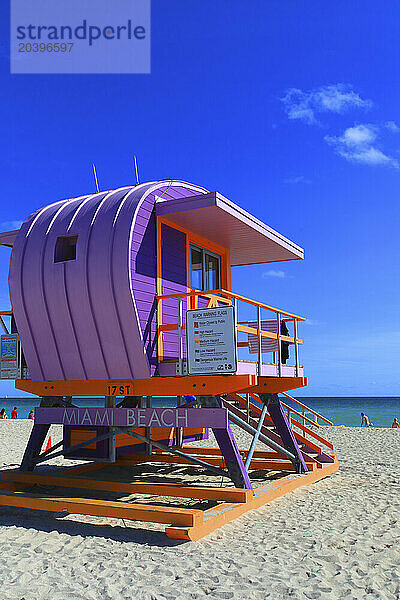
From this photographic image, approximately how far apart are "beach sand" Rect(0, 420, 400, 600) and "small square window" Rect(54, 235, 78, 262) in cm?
443

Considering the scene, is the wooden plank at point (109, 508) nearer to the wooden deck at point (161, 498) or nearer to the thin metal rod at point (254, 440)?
the wooden deck at point (161, 498)

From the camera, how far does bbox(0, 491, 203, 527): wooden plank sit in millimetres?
8188

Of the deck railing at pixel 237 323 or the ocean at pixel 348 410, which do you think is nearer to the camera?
the deck railing at pixel 237 323

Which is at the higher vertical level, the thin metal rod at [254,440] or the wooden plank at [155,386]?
the wooden plank at [155,386]

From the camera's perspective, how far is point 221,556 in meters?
7.25

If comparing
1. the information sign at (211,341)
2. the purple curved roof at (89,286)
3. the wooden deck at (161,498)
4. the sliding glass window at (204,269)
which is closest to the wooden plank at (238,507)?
the wooden deck at (161,498)

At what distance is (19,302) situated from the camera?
11211mm

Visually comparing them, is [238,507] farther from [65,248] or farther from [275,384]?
[65,248]

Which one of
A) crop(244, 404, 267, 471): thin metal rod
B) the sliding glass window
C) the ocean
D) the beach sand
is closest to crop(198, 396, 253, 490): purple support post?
the beach sand

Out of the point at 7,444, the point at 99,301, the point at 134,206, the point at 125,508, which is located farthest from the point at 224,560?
the point at 7,444

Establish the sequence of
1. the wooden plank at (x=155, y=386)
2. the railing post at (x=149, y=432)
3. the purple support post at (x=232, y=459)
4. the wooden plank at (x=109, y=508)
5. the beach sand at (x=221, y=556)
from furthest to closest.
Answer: the railing post at (x=149, y=432) → the purple support post at (x=232, y=459) → the wooden plank at (x=155, y=386) → the wooden plank at (x=109, y=508) → the beach sand at (x=221, y=556)

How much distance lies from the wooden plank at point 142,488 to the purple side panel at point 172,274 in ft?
7.51

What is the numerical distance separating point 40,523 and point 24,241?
5.15m

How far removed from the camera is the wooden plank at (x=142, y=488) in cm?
954
